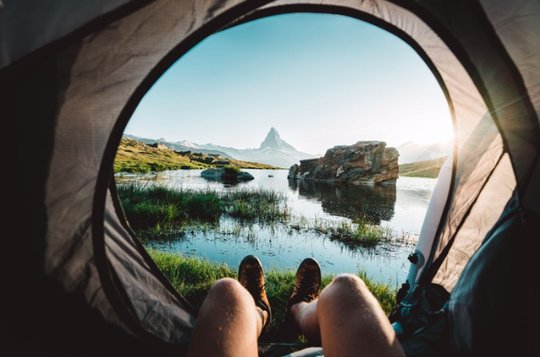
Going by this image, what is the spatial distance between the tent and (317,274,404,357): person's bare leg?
0.44 meters

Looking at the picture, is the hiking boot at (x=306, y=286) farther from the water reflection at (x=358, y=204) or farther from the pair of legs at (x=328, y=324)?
the water reflection at (x=358, y=204)

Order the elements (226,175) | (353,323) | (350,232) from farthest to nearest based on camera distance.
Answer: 1. (226,175)
2. (350,232)
3. (353,323)

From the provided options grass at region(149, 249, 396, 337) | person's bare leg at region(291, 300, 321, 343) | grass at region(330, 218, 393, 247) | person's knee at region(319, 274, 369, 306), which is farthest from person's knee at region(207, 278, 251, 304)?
grass at region(330, 218, 393, 247)

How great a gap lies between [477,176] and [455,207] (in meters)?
0.27

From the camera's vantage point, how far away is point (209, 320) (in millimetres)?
1149

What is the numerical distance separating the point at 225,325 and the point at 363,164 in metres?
33.7

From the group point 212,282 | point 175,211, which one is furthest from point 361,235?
point 175,211

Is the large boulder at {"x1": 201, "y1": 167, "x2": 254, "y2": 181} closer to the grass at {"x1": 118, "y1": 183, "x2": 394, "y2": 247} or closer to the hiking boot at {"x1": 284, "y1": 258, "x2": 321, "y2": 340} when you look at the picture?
the grass at {"x1": 118, "y1": 183, "x2": 394, "y2": 247}

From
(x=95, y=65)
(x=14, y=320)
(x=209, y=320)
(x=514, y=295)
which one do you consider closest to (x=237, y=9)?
(x=95, y=65)

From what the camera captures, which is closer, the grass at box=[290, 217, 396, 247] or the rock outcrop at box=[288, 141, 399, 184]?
the grass at box=[290, 217, 396, 247]

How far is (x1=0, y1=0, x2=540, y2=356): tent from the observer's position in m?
0.98

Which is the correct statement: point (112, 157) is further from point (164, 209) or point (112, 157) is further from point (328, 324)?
point (164, 209)

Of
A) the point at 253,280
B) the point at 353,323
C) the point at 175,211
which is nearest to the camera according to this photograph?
the point at 353,323

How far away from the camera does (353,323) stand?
1.09 meters
